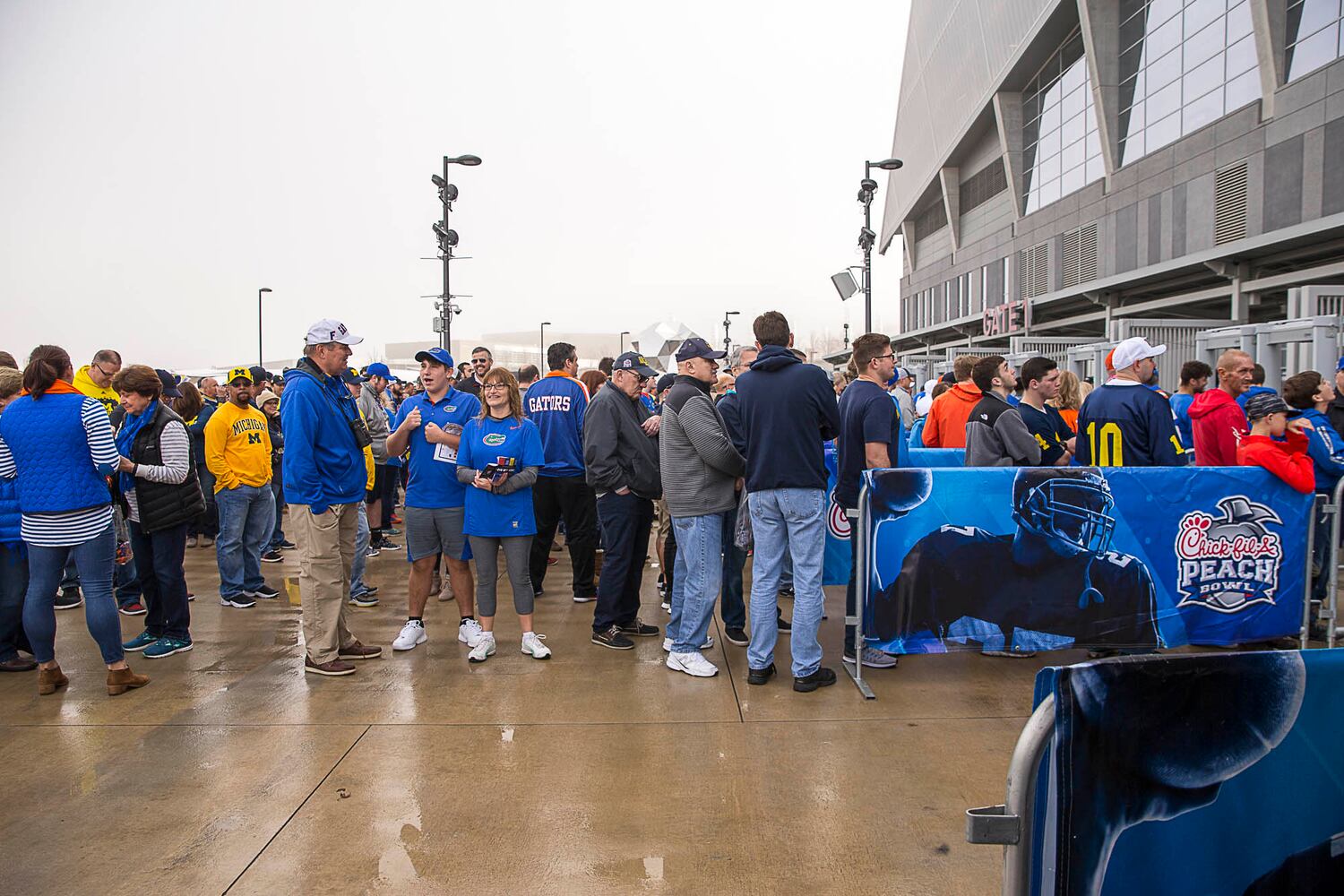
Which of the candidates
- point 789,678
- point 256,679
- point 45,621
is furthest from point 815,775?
point 45,621

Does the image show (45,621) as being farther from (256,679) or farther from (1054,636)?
(1054,636)

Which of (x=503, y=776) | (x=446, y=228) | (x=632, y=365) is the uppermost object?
(x=446, y=228)

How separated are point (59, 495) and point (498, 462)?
2.44m

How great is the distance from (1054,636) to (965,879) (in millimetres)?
2536

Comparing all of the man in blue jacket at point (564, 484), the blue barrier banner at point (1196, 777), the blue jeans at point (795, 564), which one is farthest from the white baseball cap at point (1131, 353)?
the blue barrier banner at point (1196, 777)

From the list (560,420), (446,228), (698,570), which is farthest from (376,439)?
(446,228)

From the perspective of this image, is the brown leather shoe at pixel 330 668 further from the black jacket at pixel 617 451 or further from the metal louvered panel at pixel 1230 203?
the metal louvered panel at pixel 1230 203

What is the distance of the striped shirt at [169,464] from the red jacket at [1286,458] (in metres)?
7.02

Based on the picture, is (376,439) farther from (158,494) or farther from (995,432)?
(995,432)

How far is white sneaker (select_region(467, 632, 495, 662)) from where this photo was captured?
578cm

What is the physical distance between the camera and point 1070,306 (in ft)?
96.7

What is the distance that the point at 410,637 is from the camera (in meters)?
6.09

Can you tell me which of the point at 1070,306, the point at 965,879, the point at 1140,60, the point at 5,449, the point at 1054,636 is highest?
the point at 1140,60

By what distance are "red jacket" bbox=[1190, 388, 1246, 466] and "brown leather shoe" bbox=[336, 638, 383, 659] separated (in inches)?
245
